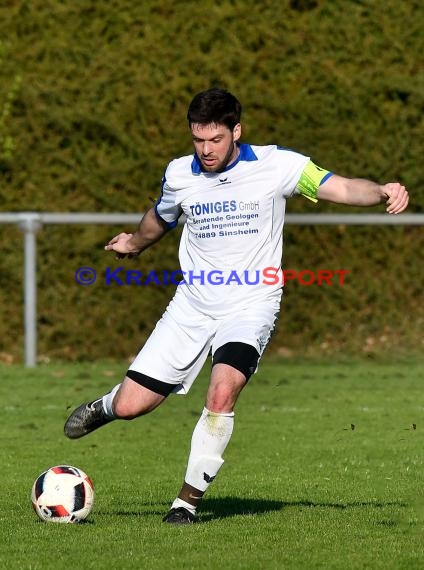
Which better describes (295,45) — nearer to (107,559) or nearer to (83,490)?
(83,490)

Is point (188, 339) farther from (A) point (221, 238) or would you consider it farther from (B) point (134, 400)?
(A) point (221, 238)

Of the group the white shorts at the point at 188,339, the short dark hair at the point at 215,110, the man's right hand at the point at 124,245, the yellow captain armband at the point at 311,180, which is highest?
the short dark hair at the point at 215,110

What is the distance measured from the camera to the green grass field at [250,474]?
590 cm

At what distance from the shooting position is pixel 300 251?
14641 mm

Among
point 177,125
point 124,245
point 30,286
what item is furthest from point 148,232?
point 177,125

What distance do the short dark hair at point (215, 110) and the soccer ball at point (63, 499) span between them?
6.12 ft

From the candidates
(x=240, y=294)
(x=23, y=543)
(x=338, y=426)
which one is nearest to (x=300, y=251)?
(x=338, y=426)

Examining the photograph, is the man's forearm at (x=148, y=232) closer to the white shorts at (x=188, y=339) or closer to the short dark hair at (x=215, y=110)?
the white shorts at (x=188, y=339)

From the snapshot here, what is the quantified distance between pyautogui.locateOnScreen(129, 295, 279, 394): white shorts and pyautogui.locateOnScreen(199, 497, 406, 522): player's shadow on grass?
2.12 ft

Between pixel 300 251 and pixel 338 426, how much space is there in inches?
180

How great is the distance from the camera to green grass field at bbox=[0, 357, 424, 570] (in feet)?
19.4

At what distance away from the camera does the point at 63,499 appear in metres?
6.64

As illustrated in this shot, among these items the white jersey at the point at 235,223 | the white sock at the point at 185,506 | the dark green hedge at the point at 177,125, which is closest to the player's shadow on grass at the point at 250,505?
the white sock at the point at 185,506

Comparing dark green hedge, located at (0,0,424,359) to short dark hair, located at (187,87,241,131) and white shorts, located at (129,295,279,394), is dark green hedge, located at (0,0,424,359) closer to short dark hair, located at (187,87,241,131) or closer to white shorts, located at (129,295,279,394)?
white shorts, located at (129,295,279,394)
